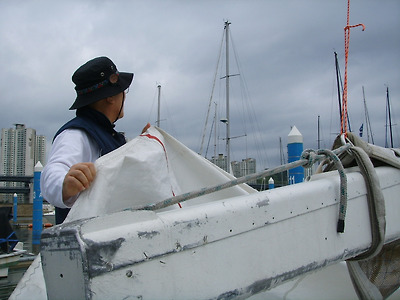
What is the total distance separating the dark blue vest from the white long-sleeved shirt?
3cm

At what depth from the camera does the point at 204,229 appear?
1.04m

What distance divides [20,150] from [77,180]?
53.5 m

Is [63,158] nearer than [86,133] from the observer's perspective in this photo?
Yes

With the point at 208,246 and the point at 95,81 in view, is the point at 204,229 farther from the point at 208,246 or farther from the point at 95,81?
the point at 95,81


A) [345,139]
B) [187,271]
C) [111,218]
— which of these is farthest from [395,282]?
[111,218]

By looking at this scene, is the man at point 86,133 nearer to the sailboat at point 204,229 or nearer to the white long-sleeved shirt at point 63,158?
the white long-sleeved shirt at point 63,158

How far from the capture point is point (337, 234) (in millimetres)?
1400

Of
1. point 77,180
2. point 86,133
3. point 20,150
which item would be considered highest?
point 20,150

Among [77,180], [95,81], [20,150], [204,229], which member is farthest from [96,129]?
[20,150]

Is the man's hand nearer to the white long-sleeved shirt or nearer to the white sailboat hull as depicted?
the white long-sleeved shirt

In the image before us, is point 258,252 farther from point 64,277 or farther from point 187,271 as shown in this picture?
point 64,277

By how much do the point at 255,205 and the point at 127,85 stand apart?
1006 mm

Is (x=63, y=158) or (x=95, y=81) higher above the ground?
(x=95, y=81)

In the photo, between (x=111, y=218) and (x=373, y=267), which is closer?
(x=111, y=218)
